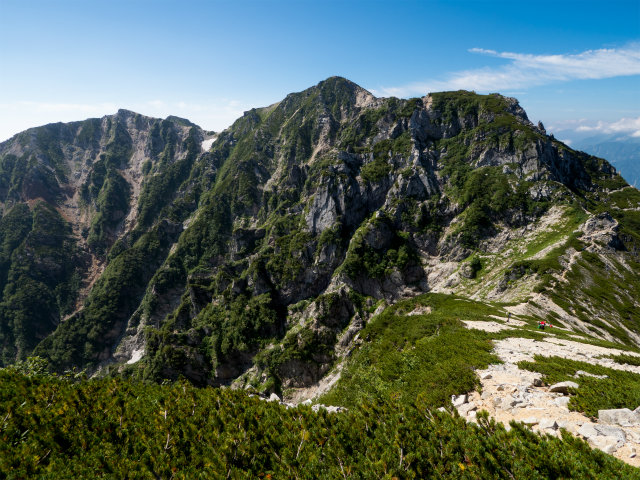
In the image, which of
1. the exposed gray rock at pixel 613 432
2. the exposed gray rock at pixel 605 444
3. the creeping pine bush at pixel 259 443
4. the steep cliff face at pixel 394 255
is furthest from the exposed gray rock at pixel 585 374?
the steep cliff face at pixel 394 255

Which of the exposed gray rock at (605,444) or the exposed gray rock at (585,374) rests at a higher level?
the exposed gray rock at (605,444)

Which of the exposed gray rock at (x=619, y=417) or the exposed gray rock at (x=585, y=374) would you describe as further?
the exposed gray rock at (x=585, y=374)

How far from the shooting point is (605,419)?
37.6 ft

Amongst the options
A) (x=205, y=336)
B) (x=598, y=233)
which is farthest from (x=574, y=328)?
(x=205, y=336)

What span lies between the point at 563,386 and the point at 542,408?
7.78ft

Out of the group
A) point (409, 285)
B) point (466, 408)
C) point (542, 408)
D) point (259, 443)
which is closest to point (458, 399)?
point (466, 408)

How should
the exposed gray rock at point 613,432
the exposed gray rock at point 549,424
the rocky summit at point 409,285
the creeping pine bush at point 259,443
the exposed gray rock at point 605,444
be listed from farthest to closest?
the rocky summit at point 409,285
the exposed gray rock at point 549,424
the exposed gray rock at point 613,432
the exposed gray rock at point 605,444
the creeping pine bush at point 259,443

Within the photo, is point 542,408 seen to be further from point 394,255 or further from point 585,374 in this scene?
point 394,255

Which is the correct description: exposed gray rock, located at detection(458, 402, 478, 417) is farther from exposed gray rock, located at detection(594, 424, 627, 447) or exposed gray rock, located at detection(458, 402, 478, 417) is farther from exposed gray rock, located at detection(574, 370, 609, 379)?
exposed gray rock, located at detection(574, 370, 609, 379)

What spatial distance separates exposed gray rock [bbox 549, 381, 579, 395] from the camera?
48.1ft

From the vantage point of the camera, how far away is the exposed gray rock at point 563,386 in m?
14.7

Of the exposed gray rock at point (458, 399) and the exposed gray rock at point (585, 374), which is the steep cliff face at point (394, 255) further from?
the exposed gray rock at point (458, 399)

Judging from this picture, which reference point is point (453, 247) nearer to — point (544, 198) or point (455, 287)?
point (455, 287)

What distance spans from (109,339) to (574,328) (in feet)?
738
